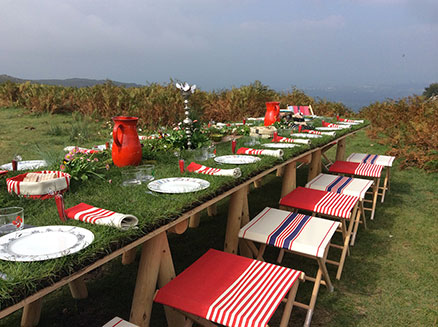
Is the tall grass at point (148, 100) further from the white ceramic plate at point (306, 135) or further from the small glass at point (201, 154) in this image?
the small glass at point (201, 154)

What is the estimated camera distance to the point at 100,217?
4.50ft

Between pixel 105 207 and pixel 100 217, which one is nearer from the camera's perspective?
pixel 100 217

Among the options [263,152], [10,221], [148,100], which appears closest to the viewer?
[10,221]

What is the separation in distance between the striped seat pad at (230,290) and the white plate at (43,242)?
22.6 inches

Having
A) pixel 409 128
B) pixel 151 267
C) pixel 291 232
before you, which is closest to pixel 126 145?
pixel 151 267

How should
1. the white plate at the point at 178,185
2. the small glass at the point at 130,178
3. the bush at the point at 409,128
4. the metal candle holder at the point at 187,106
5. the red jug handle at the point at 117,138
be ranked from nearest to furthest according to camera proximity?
the white plate at the point at 178,185, the small glass at the point at 130,178, the red jug handle at the point at 117,138, the metal candle holder at the point at 187,106, the bush at the point at 409,128

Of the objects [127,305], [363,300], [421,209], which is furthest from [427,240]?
[127,305]

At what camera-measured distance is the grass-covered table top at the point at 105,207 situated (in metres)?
0.98

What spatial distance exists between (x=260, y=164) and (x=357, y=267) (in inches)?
59.2

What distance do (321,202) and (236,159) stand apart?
94 cm

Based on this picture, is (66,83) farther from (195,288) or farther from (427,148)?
(195,288)

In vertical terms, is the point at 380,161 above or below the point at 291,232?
above

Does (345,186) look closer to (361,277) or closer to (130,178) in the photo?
(361,277)

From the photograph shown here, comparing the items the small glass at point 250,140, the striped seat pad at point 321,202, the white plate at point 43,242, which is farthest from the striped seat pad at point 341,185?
the white plate at point 43,242
